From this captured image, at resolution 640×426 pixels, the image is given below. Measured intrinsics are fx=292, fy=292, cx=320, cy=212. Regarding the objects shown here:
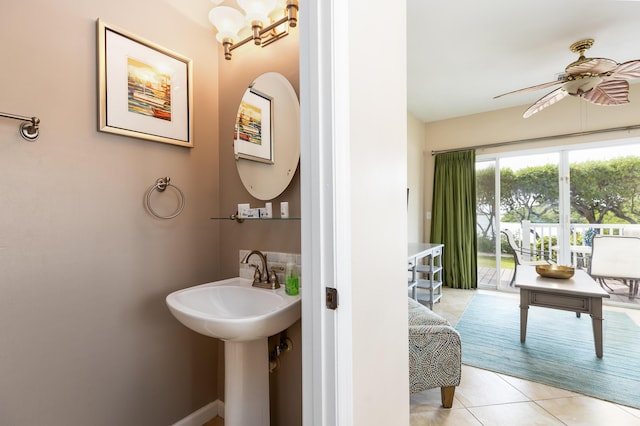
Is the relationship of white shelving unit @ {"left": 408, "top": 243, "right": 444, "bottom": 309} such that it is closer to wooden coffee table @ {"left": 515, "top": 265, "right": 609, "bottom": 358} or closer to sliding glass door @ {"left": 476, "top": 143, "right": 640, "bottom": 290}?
wooden coffee table @ {"left": 515, "top": 265, "right": 609, "bottom": 358}

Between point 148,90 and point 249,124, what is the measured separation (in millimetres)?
516

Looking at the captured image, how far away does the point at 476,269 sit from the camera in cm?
459

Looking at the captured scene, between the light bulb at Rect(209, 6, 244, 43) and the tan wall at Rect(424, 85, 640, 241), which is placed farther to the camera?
the tan wall at Rect(424, 85, 640, 241)

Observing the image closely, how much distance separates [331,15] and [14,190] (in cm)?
133

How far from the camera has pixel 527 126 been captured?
13.7 feet

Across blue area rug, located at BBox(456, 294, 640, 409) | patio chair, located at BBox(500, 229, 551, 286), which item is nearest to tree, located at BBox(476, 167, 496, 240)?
patio chair, located at BBox(500, 229, 551, 286)

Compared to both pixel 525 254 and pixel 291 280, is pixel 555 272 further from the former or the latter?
pixel 291 280

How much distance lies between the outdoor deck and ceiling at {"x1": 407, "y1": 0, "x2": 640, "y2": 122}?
2.35m

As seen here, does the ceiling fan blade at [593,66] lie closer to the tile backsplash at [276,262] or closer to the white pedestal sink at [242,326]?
the tile backsplash at [276,262]

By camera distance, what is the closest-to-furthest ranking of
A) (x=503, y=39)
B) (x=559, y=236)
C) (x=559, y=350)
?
(x=559, y=350) < (x=503, y=39) < (x=559, y=236)

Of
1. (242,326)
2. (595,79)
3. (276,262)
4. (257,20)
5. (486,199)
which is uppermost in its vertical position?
(595,79)

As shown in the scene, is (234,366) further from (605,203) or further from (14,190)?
(605,203)

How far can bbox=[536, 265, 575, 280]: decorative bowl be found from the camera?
8.91 feet

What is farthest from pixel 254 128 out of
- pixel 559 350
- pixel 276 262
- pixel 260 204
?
pixel 559 350
